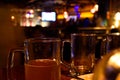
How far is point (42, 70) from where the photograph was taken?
2.22 feet

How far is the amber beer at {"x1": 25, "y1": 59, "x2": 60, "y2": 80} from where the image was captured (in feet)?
2.22

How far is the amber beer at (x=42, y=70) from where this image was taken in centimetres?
68

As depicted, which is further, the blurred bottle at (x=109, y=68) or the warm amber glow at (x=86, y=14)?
the warm amber glow at (x=86, y=14)

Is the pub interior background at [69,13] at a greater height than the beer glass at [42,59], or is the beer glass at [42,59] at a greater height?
the pub interior background at [69,13]

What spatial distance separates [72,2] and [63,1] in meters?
0.50

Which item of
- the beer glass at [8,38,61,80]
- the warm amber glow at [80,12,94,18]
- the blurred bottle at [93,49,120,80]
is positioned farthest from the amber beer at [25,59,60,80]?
the warm amber glow at [80,12,94,18]

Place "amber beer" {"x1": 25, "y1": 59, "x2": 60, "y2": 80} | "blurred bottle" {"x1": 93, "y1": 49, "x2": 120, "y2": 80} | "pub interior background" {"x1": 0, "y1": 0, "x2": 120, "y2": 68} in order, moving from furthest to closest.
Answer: "pub interior background" {"x1": 0, "y1": 0, "x2": 120, "y2": 68}, "amber beer" {"x1": 25, "y1": 59, "x2": 60, "y2": 80}, "blurred bottle" {"x1": 93, "y1": 49, "x2": 120, "y2": 80}

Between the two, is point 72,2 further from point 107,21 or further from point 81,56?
point 81,56

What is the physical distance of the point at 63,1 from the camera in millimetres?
11320

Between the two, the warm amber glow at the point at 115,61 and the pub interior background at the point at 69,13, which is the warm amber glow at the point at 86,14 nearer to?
the pub interior background at the point at 69,13

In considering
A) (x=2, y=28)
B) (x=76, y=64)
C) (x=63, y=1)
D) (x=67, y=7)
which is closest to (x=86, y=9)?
(x=67, y=7)

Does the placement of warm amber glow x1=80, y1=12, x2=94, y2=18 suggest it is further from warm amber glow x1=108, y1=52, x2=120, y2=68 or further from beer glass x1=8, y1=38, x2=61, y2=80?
warm amber glow x1=108, y1=52, x2=120, y2=68

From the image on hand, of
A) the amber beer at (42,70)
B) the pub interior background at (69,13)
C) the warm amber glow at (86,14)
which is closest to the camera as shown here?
the amber beer at (42,70)

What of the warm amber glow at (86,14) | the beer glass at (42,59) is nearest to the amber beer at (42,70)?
the beer glass at (42,59)
